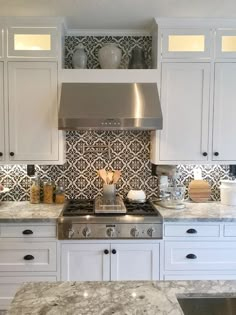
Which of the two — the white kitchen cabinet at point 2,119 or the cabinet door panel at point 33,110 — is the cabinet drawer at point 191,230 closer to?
the cabinet door panel at point 33,110

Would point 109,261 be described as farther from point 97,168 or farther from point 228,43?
point 228,43

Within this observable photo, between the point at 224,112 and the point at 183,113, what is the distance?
1.28 feet

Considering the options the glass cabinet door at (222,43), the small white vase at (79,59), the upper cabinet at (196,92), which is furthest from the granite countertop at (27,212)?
the glass cabinet door at (222,43)

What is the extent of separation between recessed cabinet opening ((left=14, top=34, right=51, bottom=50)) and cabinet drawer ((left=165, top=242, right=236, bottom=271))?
2.10 meters

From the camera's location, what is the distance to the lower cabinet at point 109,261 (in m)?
2.50

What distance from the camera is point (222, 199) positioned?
303 cm

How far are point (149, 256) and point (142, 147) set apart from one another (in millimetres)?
1152

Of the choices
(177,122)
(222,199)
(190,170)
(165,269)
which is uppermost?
(177,122)

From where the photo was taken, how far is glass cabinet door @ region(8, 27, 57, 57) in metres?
2.75

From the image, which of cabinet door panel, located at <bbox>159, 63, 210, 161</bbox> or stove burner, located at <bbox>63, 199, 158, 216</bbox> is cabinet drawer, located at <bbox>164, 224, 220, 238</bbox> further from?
cabinet door panel, located at <bbox>159, 63, 210, 161</bbox>

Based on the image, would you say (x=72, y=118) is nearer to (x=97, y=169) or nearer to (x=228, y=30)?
(x=97, y=169)

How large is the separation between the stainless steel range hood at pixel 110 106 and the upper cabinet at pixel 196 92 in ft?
0.66

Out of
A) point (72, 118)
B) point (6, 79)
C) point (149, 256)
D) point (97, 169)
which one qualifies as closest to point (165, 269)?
point (149, 256)

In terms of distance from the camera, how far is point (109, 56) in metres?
2.89
